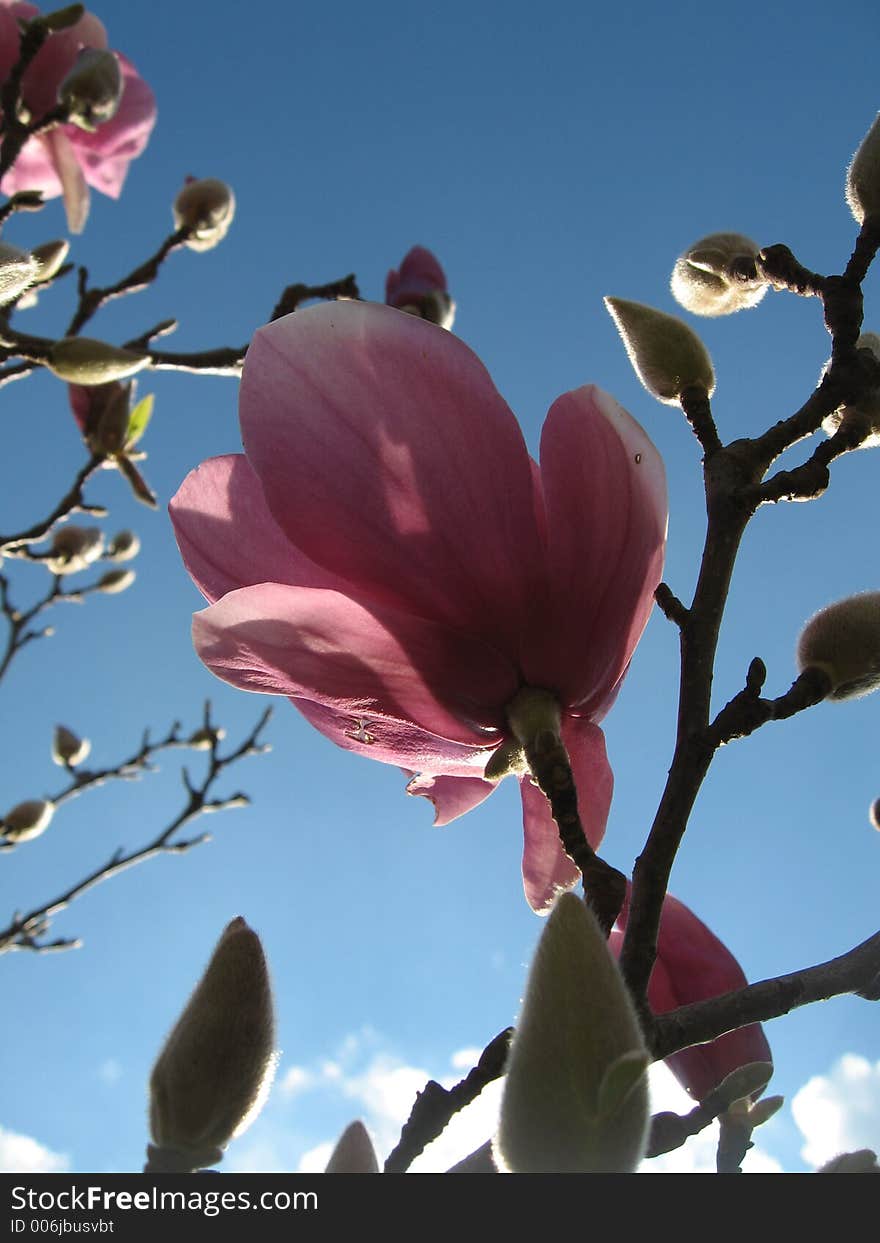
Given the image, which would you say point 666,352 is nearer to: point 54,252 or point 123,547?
point 54,252

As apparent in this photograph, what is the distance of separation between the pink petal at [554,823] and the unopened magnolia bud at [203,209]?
63.5 inches

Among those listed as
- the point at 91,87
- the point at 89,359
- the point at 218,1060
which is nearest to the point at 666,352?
the point at 218,1060

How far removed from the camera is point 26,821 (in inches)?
89.4

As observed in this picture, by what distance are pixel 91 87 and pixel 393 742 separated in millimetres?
1589

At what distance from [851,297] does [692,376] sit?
12 centimetres

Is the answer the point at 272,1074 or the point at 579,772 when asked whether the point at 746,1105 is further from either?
the point at 272,1074

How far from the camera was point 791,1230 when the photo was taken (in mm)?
383

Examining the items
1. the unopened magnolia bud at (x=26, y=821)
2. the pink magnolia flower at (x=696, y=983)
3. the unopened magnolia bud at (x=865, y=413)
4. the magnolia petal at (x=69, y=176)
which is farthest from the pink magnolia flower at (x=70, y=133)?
the pink magnolia flower at (x=696, y=983)

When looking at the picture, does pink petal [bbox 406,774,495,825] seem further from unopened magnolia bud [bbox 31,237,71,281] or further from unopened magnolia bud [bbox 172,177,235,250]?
unopened magnolia bud [bbox 172,177,235,250]

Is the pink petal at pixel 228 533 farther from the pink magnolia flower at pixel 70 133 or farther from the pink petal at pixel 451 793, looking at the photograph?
the pink magnolia flower at pixel 70 133

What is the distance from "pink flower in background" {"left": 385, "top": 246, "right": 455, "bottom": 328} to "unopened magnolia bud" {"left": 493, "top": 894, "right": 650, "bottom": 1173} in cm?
148

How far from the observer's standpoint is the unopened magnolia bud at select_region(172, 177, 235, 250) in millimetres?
1970

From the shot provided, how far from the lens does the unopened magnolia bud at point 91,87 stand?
1.77 metres

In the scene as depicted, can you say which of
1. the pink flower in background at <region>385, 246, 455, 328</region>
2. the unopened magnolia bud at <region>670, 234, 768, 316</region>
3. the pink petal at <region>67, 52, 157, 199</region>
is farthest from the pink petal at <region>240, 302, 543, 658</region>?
the pink petal at <region>67, 52, 157, 199</region>
